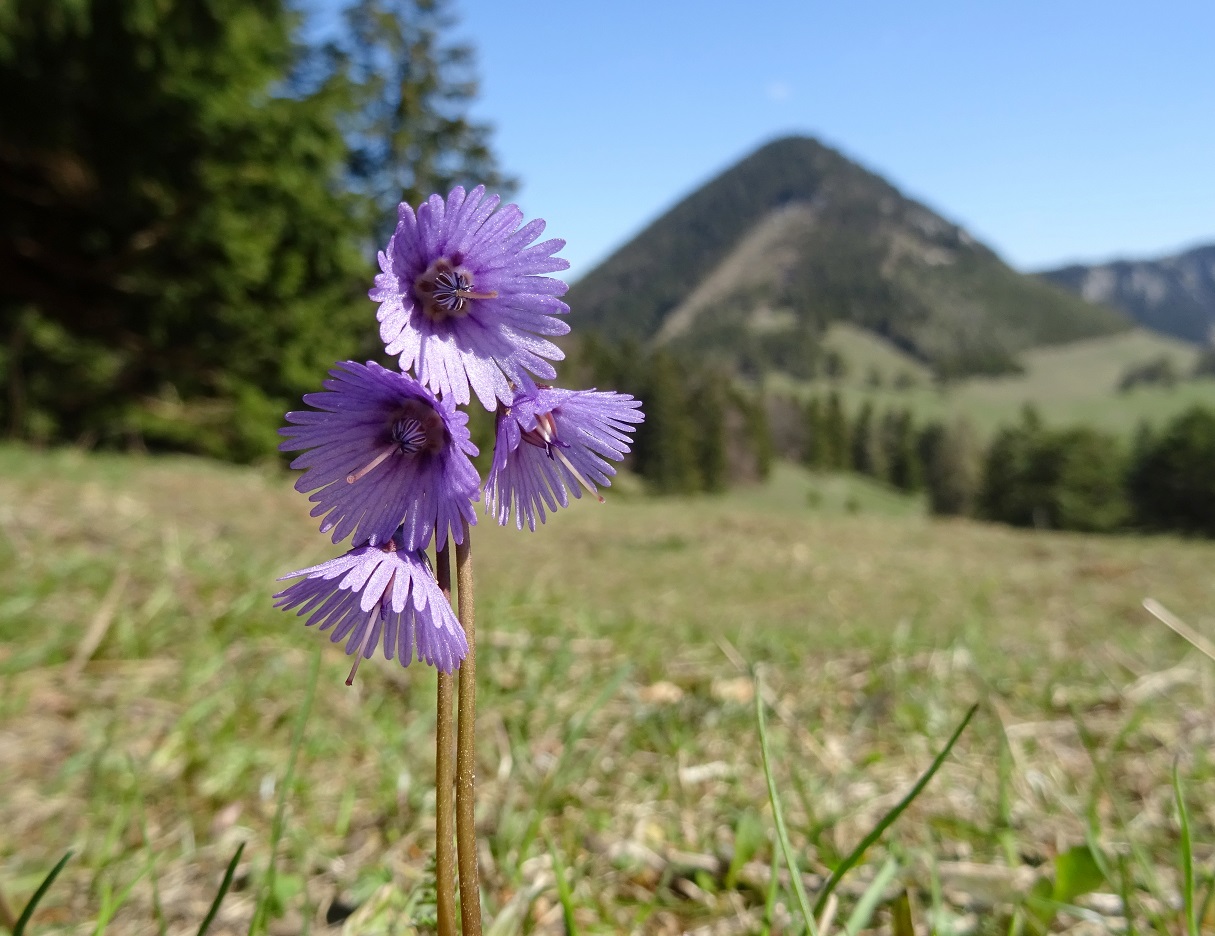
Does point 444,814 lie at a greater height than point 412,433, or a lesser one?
lesser

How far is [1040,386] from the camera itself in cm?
10219

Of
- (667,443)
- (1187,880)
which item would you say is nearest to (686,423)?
(667,443)

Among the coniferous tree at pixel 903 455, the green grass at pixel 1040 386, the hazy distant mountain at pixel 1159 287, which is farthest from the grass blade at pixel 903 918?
the hazy distant mountain at pixel 1159 287

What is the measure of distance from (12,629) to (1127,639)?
5.59 m

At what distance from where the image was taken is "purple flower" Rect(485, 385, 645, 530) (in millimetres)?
860

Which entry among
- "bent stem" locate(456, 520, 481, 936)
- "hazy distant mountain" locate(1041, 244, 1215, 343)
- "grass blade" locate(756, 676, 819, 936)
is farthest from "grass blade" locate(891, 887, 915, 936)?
"hazy distant mountain" locate(1041, 244, 1215, 343)

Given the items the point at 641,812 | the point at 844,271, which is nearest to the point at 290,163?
the point at 641,812

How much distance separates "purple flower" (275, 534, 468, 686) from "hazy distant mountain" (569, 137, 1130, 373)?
380ft

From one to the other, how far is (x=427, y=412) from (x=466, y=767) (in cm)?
36

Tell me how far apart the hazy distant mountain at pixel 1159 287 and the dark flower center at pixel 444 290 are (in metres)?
195

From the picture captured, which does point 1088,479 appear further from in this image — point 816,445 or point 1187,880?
point 1187,880

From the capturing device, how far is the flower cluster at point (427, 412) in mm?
795

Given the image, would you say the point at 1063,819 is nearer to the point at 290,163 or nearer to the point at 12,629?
the point at 12,629

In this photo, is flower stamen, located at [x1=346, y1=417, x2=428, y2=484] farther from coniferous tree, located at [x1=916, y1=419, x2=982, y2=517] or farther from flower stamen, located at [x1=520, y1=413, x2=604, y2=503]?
coniferous tree, located at [x1=916, y1=419, x2=982, y2=517]
